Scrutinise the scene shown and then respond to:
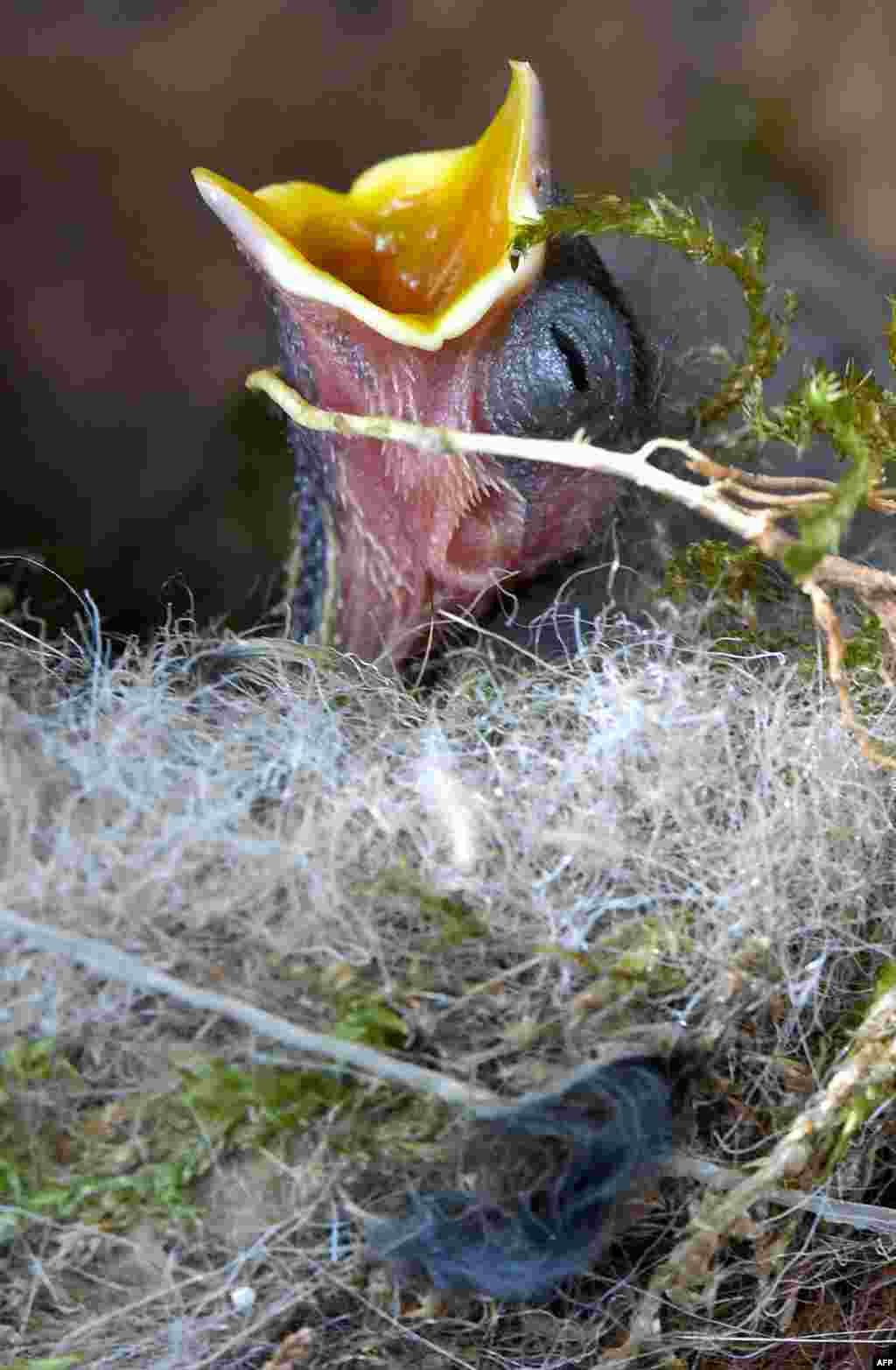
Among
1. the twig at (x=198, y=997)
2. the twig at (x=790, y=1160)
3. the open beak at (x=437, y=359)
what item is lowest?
the twig at (x=790, y=1160)

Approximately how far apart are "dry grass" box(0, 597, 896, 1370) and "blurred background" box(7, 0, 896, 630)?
0.68 m

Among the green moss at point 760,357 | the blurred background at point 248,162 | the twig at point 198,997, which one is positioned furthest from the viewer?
the blurred background at point 248,162

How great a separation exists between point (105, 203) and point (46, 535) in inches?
14.7

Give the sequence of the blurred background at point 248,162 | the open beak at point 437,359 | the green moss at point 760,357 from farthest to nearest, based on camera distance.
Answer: the blurred background at point 248,162 → the open beak at point 437,359 → the green moss at point 760,357

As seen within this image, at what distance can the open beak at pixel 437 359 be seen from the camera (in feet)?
2.82

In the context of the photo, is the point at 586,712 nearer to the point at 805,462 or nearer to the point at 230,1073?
the point at 230,1073

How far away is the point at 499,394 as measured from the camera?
0.89 metres

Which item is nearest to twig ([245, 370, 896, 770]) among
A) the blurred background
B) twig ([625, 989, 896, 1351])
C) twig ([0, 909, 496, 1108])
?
twig ([625, 989, 896, 1351])

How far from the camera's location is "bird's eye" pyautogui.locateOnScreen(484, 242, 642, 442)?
2.88 ft

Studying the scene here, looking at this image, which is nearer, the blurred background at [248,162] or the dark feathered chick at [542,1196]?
the dark feathered chick at [542,1196]

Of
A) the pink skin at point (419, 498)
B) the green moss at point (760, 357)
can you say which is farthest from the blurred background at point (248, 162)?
the green moss at point (760, 357)

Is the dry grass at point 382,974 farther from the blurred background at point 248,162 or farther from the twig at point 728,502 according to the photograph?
the blurred background at point 248,162

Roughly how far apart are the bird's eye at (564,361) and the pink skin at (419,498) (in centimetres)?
2

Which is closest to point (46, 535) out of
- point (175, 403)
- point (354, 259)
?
point (175, 403)
